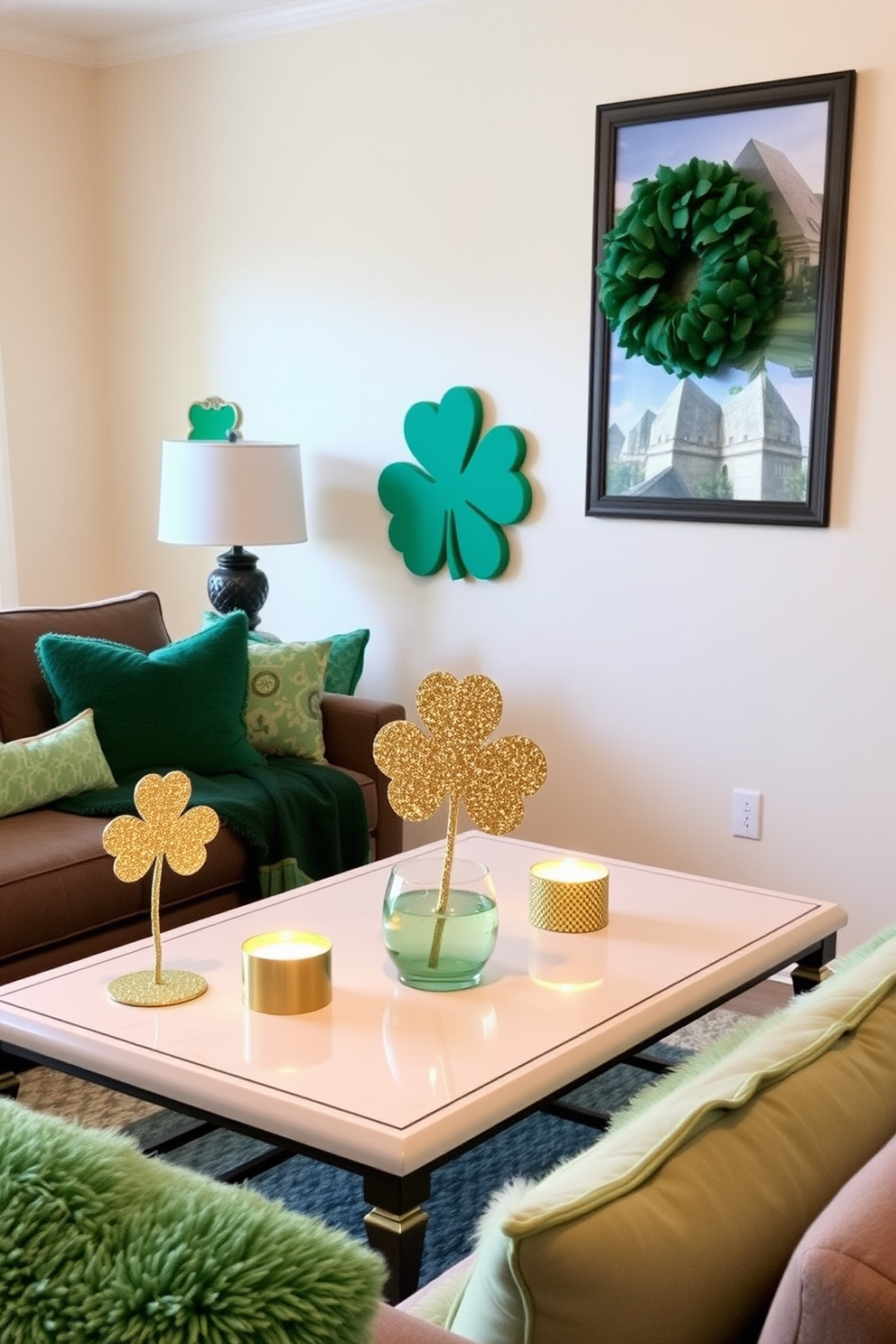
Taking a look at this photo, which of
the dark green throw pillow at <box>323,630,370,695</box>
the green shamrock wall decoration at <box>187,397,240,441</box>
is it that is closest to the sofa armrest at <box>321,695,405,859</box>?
the dark green throw pillow at <box>323,630,370,695</box>

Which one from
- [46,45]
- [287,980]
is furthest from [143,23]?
[287,980]

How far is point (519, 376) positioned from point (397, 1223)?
260 cm

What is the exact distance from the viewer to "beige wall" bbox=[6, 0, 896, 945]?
3.30 meters

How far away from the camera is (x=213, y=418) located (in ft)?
14.5

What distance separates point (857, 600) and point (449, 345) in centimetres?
132

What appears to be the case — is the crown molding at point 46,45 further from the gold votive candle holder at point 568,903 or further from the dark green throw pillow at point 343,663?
the gold votive candle holder at point 568,903

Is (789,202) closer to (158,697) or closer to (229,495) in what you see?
(229,495)

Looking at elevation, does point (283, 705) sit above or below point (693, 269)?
below

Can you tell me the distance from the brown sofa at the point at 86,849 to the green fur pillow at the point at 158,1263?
1.97 metres

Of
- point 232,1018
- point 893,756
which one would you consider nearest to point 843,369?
point 893,756

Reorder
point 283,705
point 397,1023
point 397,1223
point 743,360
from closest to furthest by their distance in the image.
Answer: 1. point 397,1223
2. point 397,1023
3. point 743,360
4. point 283,705

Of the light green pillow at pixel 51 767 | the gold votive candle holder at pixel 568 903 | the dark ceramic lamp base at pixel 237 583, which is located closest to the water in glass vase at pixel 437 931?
the gold votive candle holder at pixel 568 903

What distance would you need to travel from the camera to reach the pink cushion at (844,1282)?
2.60 feet

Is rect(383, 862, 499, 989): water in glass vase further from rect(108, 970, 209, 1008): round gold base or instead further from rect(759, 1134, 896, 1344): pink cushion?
rect(759, 1134, 896, 1344): pink cushion
